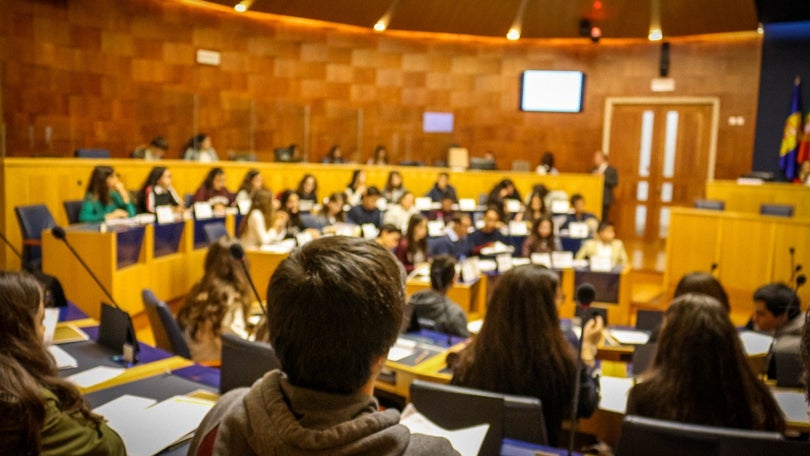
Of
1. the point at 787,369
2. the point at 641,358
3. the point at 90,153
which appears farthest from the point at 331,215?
the point at 787,369

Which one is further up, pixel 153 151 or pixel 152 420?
pixel 153 151

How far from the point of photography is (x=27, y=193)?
676 cm

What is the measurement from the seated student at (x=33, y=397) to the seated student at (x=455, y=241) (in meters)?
5.11

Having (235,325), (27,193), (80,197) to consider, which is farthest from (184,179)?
(235,325)

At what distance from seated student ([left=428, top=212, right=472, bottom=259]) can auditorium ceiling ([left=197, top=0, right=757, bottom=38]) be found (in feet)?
14.9

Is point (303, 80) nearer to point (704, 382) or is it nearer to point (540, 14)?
point (540, 14)

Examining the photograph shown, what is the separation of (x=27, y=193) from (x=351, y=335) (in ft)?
22.3

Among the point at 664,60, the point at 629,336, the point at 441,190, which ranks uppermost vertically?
the point at 664,60

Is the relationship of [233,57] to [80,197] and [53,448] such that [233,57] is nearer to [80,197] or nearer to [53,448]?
[80,197]

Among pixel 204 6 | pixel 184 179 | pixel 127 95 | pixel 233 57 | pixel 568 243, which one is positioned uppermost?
pixel 204 6

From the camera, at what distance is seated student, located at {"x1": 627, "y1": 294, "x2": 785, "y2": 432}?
2.40 metres

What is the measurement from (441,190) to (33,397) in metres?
8.84

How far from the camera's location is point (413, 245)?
6.45 metres

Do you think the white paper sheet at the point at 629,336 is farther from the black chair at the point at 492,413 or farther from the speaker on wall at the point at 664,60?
the speaker on wall at the point at 664,60
